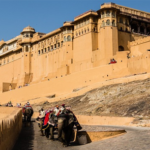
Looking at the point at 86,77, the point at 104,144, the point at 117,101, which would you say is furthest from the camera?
the point at 86,77

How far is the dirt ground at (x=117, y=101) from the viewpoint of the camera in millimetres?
24809

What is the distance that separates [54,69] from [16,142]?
141ft

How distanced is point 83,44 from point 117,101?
19.6 metres

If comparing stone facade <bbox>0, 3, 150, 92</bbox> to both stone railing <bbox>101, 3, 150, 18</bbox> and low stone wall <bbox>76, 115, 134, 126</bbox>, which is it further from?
low stone wall <bbox>76, 115, 134, 126</bbox>

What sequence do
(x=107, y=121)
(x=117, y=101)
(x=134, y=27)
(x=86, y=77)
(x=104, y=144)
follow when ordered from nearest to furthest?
(x=104, y=144), (x=107, y=121), (x=117, y=101), (x=86, y=77), (x=134, y=27)

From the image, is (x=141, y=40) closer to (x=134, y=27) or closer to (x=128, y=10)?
(x=134, y=27)

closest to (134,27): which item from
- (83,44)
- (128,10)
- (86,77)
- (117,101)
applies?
(128,10)

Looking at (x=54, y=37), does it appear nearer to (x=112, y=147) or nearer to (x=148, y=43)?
(x=148, y=43)

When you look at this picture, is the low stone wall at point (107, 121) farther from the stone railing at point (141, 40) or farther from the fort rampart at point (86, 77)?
the stone railing at point (141, 40)

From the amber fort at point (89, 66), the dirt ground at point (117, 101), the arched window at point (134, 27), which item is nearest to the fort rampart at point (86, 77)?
the amber fort at point (89, 66)

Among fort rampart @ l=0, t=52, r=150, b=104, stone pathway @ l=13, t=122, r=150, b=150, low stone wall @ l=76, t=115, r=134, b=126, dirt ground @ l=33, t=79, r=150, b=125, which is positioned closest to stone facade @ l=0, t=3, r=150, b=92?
fort rampart @ l=0, t=52, r=150, b=104

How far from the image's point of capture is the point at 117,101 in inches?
1158

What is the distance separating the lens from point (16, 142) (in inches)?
498

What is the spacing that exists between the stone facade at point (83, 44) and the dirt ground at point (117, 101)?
6371 millimetres
